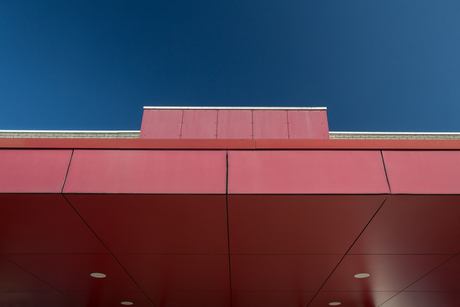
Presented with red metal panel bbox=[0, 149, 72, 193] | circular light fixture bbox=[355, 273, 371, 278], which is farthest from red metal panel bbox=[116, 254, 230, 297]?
circular light fixture bbox=[355, 273, 371, 278]

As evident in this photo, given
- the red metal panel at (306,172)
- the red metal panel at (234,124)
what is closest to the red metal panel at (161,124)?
the red metal panel at (234,124)

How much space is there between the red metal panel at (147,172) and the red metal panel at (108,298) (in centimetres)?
533

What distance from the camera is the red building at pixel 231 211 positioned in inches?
191

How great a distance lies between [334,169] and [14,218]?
18.3 ft

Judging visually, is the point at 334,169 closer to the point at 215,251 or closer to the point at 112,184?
the point at 215,251

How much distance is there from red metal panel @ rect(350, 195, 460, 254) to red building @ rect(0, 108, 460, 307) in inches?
1.1

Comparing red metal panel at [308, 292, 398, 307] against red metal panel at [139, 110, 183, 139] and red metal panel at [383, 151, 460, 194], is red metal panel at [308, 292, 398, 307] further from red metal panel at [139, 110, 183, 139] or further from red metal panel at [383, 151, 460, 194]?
red metal panel at [139, 110, 183, 139]

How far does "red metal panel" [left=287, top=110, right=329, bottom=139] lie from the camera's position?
8.16m

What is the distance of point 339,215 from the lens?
5266mm

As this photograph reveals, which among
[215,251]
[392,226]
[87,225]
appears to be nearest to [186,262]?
[215,251]

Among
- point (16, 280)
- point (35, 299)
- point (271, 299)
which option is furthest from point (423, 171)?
point (35, 299)

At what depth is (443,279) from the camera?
7539 millimetres

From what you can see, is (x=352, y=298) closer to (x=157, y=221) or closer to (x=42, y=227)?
(x=157, y=221)

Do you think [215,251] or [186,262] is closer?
[215,251]
